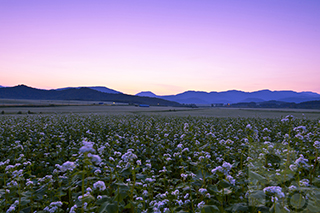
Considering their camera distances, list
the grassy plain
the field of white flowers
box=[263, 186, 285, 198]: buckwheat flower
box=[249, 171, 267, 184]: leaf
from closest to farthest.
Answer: box=[263, 186, 285, 198]: buckwheat flower < the field of white flowers < box=[249, 171, 267, 184]: leaf < the grassy plain

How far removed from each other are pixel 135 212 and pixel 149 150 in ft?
17.0

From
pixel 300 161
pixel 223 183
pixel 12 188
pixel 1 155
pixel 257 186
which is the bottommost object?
pixel 1 155

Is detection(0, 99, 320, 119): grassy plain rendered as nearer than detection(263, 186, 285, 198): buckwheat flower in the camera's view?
No

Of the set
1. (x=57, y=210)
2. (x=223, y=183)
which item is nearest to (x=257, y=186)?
(x=223, y=183)

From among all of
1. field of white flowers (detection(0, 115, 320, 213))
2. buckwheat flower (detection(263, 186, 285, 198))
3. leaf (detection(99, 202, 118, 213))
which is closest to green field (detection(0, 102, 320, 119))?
field of white flowers (detection(0, 115, 320, 213))

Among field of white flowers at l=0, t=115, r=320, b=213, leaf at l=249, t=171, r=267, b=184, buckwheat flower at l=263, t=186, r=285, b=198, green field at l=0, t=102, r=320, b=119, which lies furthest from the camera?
green field at l=0, t=102, r=320, b=119

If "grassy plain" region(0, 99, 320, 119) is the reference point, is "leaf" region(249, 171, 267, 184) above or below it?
above

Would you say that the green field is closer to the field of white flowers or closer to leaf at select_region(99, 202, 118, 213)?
the field of white flowers

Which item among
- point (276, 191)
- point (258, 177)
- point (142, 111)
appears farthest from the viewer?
point (142, 111)

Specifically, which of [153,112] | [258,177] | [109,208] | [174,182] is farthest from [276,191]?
[153,112]

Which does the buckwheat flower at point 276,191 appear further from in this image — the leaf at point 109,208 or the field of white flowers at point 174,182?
the leaf at point 109,208

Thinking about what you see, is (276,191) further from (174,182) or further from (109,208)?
(174,182)

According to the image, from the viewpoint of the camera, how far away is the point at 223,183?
2.66 meters

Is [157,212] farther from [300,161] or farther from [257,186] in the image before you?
[300,161]
